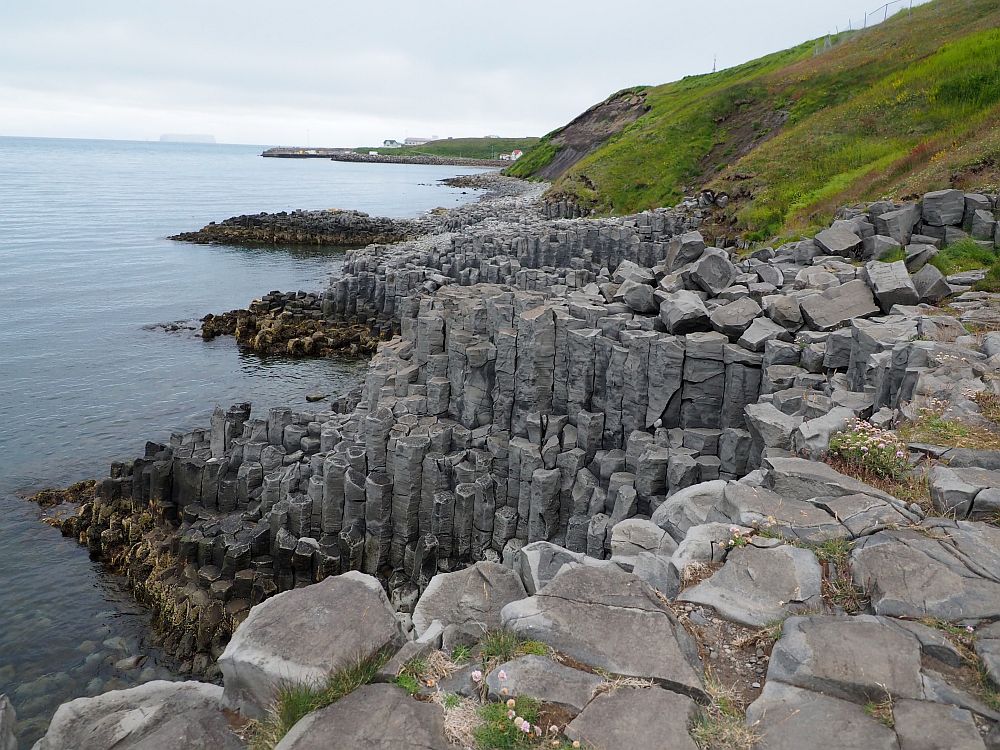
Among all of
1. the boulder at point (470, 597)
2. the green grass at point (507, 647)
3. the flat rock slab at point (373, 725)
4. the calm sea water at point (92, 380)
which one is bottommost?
the calm sea water at point (92, 380)

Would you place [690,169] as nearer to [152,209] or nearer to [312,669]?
[312,669]

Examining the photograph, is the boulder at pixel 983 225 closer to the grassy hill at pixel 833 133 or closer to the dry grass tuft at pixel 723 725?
the grassy hill at pixel 833 133

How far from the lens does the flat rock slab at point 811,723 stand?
16.4ft

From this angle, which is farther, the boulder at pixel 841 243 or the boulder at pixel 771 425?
the boulder at pixel 841 243

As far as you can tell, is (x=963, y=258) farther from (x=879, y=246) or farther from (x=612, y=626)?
(x=612, y=626)

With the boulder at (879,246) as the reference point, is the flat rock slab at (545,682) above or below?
below

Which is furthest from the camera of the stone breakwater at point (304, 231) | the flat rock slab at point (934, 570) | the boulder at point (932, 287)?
the stone breakwater at point (304, 231)

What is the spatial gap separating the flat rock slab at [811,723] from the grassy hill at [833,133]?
22.7 meters

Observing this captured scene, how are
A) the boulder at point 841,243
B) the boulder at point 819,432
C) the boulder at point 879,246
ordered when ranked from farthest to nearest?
the boulder at point 841,243 < the boulder at point 879,246 < the boulder at point 819,432

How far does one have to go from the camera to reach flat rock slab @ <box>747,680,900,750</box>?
5000 mm

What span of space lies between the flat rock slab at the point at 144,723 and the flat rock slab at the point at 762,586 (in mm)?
4557

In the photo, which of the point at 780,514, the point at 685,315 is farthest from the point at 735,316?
the point at 780,514

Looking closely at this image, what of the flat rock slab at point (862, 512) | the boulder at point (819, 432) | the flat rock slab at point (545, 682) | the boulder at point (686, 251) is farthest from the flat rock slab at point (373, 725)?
the boulder at point (686, 251)

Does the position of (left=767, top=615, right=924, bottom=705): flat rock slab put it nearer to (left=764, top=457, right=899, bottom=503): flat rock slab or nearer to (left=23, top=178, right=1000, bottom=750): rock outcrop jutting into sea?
(left=23, top=178, right=1000, bottom=750): rock outcrop jutting into sea
